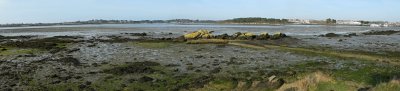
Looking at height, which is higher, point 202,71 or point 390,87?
point 390,87

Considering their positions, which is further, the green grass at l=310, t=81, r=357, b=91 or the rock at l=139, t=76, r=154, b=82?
the rock at l=139, t=76, r=154, b=82

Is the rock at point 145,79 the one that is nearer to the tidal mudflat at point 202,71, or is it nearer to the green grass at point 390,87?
the tidal mudflat at point 202,71

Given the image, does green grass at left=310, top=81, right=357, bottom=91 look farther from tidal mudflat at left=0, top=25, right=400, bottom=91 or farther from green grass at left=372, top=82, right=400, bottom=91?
green grass at left=372, top=82, right=400, bottom=91

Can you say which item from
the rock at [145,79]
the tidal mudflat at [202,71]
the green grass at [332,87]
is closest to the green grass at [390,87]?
the tidal mudflat at [202,71]

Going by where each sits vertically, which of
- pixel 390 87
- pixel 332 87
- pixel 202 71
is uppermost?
pixel 390 87

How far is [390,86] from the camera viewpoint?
423 inches

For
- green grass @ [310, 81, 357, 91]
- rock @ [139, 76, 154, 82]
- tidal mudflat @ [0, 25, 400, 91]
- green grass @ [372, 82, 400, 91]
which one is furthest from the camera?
rock @ [139, 76, 154, 82]

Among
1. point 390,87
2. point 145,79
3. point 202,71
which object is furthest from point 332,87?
point 202,71

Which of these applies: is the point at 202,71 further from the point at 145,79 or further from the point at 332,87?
the point at 332,87

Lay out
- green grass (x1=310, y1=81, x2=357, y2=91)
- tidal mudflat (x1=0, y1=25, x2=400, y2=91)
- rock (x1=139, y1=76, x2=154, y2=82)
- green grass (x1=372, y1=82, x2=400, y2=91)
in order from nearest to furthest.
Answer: green grass (x1=372, y1=82, x2=400, y2=91) < green grass (x1=310, y1=81, x2=357, y2=91) < tidal mudflat (x1=0, y1=25, x2=400, y2=91) < rock (x1=139, y1=76, x2=154, y2=82)

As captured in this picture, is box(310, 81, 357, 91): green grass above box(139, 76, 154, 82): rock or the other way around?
above

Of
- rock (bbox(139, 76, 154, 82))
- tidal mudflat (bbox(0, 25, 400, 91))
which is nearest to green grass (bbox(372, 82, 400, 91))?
tidal mudflat (bbox(0, 25, 400, 91))

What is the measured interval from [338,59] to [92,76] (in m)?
12.3

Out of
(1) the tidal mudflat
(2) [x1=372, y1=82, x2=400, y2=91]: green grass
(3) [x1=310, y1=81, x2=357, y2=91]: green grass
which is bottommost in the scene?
(1) the tidal mudflat
